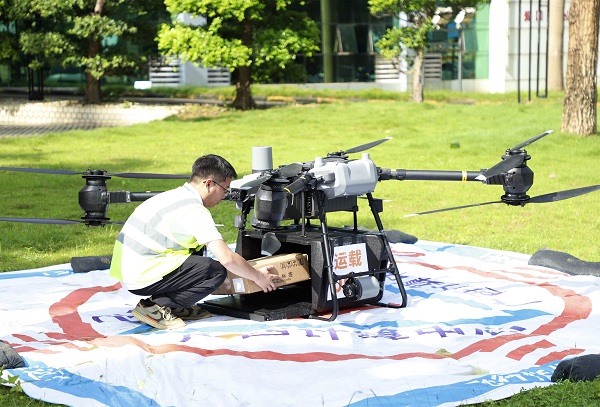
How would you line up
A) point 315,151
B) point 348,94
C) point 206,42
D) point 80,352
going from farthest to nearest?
point 348,94, point 206,42, point 315,151, point 80,352

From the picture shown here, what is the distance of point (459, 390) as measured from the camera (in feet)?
14.5

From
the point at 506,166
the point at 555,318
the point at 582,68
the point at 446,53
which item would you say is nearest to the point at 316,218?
the point at 506,166

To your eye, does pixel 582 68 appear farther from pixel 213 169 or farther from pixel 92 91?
pixel 92 91

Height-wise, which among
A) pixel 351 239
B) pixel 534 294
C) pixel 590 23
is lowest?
pixel 534 294

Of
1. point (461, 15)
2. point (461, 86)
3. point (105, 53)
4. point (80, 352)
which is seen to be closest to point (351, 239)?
point (80, 352)

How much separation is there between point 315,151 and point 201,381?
11.5 meters

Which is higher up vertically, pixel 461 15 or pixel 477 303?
pixel 461 15

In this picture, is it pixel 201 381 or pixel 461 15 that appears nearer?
pixel 201 381

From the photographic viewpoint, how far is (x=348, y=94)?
29.8 m

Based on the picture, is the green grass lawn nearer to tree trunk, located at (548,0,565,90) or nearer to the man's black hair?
the man's black hair

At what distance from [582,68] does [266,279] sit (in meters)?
10.6

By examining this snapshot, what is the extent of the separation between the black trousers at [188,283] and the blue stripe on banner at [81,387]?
3.37 ft

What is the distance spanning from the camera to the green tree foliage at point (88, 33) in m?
22.3

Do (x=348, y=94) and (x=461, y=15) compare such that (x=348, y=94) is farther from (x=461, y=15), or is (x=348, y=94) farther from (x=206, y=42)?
(x=206, y=42)
